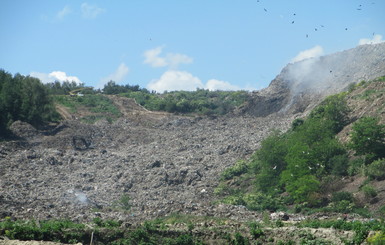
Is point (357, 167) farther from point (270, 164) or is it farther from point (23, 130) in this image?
point (23, 130)

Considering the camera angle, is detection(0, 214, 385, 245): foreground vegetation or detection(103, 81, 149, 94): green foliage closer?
detection(0, 214, 385, 245): foreground vegetation

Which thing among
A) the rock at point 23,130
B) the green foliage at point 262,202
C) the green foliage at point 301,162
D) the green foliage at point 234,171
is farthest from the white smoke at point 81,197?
the rock at point 23,130

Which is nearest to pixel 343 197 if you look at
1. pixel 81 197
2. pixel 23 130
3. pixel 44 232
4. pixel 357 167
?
pixel 357 167

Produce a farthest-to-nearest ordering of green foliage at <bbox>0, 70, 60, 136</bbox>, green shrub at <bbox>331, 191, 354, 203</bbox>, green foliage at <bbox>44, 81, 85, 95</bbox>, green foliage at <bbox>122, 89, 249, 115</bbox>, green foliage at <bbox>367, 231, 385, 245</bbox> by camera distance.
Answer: green foliage at <bbox>44, 81, 85, 95</bbox>
green foliage at <bbox>122, 89, 249, 115</bbox>
green foliage at <bbox>0, 70, 60, 136</bbox>
green shrub at <bbox>331, 191, 354, 203</bbox>
green foliage at <bbox>367, 231, 385, 245</bbox>

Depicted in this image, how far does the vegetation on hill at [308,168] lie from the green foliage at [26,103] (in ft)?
67.8

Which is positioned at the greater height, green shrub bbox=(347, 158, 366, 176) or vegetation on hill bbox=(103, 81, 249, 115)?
vegetation on hill bbox=(103, 81, 249, 115)

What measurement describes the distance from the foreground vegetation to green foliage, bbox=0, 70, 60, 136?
30913 millimetres

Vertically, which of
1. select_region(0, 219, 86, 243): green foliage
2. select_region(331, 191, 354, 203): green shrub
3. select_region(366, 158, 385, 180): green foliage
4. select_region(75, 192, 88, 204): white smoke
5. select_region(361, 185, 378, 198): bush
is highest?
select_region(366, 158, 385, 180): green foliage

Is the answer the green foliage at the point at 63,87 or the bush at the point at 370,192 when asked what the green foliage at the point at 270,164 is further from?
the green foliage at the point at 63,87

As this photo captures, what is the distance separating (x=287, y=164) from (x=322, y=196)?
595cm

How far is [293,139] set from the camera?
45.2 metres

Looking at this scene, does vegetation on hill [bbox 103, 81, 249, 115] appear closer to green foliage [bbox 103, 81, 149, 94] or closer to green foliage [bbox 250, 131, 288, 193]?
green foliage [bbox 103, 81, 149, 94]

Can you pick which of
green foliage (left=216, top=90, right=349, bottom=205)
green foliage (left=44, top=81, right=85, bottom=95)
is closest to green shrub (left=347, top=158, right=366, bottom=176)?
green foliage (left=216, top=90, right=349, bottom=205)

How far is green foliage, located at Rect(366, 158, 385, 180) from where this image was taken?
123 feet
